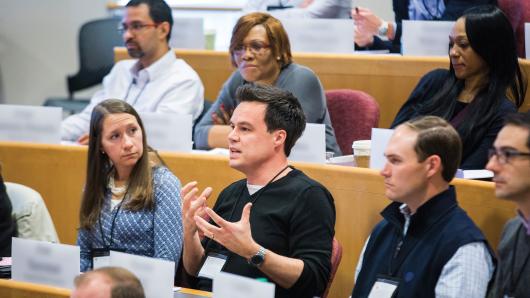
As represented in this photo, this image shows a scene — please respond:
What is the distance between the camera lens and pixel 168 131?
12.6 feet

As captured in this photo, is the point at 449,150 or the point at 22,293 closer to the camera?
the point at 449,150

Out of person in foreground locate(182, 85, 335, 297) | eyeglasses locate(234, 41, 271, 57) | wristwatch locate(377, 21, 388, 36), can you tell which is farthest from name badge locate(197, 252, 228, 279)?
wristwatch locate(377, 21, 388, 36)

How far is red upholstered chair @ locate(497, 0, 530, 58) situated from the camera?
436cm

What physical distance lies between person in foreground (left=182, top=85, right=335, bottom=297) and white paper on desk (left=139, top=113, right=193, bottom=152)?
69cm

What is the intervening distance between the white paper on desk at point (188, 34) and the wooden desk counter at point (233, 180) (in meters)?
1.44

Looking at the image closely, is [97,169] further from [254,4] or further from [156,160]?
[254,4]

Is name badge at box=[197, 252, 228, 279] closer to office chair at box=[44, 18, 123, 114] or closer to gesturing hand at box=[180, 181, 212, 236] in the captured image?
gesturing hand at box=[180, 181, 212, 236]

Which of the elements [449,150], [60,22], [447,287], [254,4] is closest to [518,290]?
[447,287]

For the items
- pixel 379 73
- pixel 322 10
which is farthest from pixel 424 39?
pixel 322 10

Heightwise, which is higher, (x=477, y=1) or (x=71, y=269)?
(x=477, y=1)

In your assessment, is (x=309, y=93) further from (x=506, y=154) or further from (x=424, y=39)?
(x=506, y=154)

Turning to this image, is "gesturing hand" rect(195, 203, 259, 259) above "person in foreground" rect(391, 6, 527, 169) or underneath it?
underneath

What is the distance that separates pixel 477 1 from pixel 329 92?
86cm

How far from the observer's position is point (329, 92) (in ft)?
14.1
